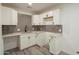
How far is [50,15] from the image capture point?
1465mm

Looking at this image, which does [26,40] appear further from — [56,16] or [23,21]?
[56,16]

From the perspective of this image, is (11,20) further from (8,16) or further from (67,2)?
(67,2)

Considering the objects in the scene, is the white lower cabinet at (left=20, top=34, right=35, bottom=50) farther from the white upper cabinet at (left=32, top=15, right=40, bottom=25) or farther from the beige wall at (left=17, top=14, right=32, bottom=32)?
the white upper cabinet at (left=32, top=15, right=40, bottom=25)

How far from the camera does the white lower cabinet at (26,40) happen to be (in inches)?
56.7

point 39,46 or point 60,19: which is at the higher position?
point 60,19

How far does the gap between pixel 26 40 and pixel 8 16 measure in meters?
A: 0.56

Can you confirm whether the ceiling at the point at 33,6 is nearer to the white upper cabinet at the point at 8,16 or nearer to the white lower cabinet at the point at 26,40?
the white upper cabinet at the point at 8,16

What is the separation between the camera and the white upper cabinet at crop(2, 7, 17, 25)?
1377 mm

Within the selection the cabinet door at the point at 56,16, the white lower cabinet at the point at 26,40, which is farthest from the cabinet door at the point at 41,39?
the cabinet door at the point at 56,16

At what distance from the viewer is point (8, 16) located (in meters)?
1.42

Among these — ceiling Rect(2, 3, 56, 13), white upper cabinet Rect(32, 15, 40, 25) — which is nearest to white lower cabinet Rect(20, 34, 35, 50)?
white upper cabinet Rect(32, 15, 40, 25)

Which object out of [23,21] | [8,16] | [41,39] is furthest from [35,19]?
[8,16]

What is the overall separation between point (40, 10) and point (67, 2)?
0.49m
